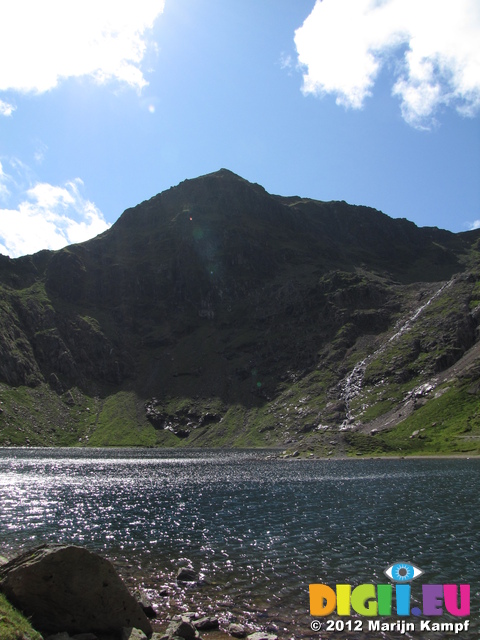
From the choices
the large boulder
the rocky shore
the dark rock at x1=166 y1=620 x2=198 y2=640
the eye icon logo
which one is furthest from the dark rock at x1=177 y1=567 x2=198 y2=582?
the eye icon logo

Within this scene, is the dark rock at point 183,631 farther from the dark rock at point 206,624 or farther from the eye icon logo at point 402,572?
the eye icon logo at point 402,572

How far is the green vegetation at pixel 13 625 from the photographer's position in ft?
50.1

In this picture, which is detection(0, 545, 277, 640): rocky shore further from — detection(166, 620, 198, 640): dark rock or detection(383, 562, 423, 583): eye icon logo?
detection(383, 562, 423, 583): eye icon logo

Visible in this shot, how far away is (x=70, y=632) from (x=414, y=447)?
14195 centimetres

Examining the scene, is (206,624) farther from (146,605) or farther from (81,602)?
(81,602)

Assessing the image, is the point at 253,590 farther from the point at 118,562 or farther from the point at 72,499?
the point at 72,499

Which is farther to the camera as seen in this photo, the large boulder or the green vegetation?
the large boulder

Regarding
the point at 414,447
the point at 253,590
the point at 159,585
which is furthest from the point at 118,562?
the point at 414,447

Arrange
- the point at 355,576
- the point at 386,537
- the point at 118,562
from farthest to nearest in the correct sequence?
the point at 386,537
the point at 118,562
the point at 355,576

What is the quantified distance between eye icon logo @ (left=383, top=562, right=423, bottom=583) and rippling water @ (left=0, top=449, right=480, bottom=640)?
632 mm

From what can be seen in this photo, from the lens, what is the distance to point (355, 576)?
28.6 metres

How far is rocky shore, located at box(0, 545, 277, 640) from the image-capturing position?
19344 millimetres

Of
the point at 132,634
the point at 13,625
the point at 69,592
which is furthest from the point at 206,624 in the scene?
the point at 13,625

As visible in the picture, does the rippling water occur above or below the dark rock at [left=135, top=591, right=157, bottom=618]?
below
